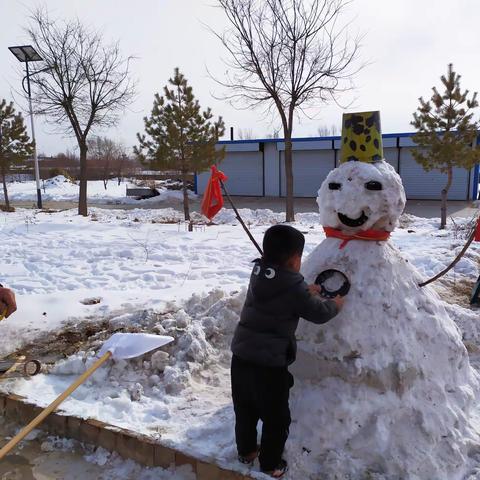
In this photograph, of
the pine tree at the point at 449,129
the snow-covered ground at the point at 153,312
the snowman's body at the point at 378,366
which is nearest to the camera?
the snowman's body at the point at 378,366

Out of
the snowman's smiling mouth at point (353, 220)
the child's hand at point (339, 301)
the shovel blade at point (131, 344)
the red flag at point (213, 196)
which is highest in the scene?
the red flag at point (213, 196)

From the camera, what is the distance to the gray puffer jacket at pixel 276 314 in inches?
92.0

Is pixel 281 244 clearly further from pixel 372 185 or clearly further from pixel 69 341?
pixel 69 341

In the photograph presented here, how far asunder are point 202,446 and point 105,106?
14791 mm

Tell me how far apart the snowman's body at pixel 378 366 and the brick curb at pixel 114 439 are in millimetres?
519

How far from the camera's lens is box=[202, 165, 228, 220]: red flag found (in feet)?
11.0

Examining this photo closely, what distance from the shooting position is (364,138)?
2.88 meters

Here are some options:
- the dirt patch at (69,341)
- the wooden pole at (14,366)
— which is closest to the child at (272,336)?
the dirt patch at (69,341)

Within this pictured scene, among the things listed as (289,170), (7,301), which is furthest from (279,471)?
(289,170)

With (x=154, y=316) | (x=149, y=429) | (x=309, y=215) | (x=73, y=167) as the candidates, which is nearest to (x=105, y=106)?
(x=309, y=215)

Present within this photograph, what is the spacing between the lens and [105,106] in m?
15.7

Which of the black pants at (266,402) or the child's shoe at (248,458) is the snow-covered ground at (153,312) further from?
the black pants at (266,402)

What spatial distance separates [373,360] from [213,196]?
1.57m

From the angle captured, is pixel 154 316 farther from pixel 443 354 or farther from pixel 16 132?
pixel 16 132
